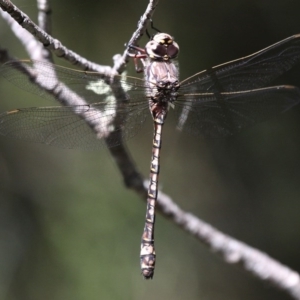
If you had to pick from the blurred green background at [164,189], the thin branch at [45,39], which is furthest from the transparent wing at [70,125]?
the blurred green background at [164,189]

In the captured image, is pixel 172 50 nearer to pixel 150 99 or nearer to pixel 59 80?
pixel 150 99

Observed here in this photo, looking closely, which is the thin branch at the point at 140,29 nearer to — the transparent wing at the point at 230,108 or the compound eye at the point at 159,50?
the compound eye at the point at 159,50

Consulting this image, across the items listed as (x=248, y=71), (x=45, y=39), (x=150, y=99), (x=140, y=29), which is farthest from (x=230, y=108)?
(x=45, y=39)

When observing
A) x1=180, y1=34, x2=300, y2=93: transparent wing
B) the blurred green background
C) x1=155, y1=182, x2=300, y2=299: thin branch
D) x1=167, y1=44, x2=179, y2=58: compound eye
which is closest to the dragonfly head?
x1=167, y1=44, x2=179, y2=58: compound eye

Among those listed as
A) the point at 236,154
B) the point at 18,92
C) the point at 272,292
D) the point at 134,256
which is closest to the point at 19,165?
the point at 18,92

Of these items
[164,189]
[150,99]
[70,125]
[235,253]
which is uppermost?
[164,189]

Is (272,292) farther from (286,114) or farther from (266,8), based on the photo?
(266,8)

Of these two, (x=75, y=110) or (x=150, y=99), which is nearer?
(x=75, y=110)
